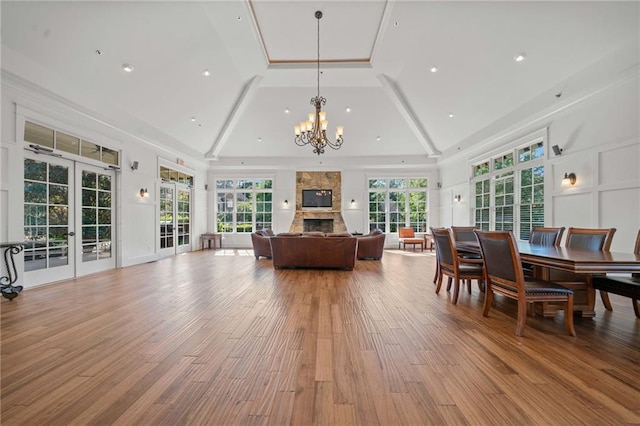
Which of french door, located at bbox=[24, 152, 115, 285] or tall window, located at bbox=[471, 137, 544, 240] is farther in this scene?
tall window, located at bbox=[471, 137, 544, 240]

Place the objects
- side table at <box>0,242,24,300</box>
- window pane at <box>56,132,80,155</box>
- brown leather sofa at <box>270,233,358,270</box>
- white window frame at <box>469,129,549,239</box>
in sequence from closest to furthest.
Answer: side table at <box>0,242,24,300</box> → window pane at <box>56,132,80,155</box> → white window frame at <box>469,129,549,239</box> → brown leather sofa at <box>270,233,358,270</box>

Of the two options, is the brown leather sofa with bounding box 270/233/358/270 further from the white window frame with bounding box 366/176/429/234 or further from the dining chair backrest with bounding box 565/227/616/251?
the white window frame with bounding box 366/176/429/234

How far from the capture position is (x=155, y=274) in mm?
5500

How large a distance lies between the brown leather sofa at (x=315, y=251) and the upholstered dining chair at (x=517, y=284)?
10.7 ft

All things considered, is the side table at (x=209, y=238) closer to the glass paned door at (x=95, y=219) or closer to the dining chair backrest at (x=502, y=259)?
the glass paned door at (x=95, y=219)

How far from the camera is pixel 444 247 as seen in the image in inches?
156

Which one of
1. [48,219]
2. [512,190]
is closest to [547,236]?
[512,190]

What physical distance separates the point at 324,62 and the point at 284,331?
600 cm

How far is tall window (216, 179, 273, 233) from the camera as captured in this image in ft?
35.9

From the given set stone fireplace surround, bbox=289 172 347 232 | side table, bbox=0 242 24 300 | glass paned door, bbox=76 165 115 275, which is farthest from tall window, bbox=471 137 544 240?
glass paned door, bbox=76 165 115 275

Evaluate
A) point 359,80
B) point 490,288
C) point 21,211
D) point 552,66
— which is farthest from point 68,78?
point 552,66

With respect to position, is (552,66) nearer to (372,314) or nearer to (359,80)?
(359,80)

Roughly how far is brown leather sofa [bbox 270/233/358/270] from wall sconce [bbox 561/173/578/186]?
4.02 m

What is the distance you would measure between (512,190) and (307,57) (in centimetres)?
583
